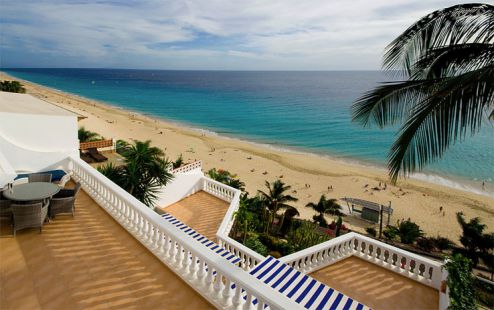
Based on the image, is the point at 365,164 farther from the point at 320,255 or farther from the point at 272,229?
the point at 320,255

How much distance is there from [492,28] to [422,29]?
94 centimetres

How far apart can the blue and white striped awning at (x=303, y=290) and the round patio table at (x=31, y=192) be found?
4165 mm

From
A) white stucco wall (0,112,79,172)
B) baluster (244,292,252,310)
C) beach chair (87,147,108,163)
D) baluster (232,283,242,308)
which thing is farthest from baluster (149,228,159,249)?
beach chair (87,147,108,163)

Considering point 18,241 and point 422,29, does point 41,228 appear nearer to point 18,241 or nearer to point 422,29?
point 18,241

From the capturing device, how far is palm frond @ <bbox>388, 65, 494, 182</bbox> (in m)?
3.70

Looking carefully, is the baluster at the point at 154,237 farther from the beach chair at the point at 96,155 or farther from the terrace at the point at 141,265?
the beach chair at the point at 96,155

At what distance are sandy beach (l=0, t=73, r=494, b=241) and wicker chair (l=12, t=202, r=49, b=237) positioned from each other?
15.7 m

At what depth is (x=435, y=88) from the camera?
412 cm

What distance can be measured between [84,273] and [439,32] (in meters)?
6.55

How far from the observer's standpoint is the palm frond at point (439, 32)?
4250mm

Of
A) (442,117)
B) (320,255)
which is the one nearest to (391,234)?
(320,255)

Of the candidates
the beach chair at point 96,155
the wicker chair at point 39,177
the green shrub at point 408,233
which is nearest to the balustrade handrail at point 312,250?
the wicker chair at point 39,177

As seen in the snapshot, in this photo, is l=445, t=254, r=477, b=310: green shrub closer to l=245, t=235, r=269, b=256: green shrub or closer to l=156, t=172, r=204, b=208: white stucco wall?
l=245, t=235, r=269, b=256: green shrub

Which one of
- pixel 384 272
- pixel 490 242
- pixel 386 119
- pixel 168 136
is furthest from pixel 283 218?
pixel 168 136
